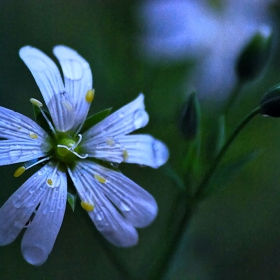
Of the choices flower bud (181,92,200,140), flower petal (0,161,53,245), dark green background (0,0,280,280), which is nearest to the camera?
flower petal (0,161,53,245)

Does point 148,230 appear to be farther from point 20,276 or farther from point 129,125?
point 129,125

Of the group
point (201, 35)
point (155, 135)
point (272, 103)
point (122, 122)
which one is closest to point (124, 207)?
point (122, 122)

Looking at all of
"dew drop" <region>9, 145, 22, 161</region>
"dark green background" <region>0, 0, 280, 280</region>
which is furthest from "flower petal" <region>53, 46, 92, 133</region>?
"dark green background" <region>0, 0, 280, 280</region>

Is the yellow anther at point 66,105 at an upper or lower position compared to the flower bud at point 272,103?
upper

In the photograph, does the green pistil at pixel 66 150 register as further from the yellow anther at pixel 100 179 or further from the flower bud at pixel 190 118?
the flower bud at pixel 190 118

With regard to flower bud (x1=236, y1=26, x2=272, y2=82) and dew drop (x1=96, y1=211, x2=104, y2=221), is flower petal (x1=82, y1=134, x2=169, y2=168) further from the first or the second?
flower bud (x1=236, y1=26, x2=272, y2=82)

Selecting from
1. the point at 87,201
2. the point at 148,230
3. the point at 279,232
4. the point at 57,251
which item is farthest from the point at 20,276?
the point at 279,232

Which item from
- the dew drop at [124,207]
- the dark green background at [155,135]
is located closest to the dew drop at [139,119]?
the dew drop at [124,207]
